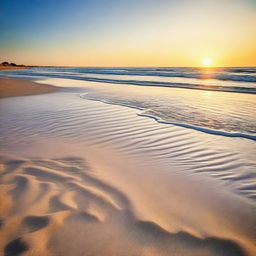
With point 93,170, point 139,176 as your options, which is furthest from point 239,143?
point 93,170

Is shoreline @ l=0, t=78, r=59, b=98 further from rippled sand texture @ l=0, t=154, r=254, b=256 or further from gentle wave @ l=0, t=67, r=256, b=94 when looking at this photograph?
rippled sand texture @ l=0, t=154, r=254, b=256

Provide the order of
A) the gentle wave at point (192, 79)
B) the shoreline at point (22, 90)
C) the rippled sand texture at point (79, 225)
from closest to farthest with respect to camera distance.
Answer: the rippled sand texture at point (79, 225) < the shoreline at point (22, 90) < the gentle wave at point (192, 79)

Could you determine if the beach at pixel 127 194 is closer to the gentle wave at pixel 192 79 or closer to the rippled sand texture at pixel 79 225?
the rippled sand texture at pixel 79 225

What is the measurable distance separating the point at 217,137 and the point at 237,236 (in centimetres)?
269

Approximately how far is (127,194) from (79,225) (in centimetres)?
65

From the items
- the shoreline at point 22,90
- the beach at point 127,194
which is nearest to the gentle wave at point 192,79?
the shoreline at point 22,90

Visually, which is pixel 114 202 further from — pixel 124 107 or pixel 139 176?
pixel 124 107

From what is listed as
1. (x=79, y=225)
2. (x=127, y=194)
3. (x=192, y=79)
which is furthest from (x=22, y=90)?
(x=192, y=79)

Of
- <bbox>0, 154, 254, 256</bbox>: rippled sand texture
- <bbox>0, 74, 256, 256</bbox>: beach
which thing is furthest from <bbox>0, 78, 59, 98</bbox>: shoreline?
<bbox>0, 154, 254, 256</bbox>: rippled sand texture

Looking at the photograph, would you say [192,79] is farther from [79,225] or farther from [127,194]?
[79,225]

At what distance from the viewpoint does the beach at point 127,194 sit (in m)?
1.55

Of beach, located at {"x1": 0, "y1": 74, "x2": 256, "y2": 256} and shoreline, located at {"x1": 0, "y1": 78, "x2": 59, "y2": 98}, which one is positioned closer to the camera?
beach, located at {"x1": 0, "y1": 74, "x2": 256, "y2": 256}

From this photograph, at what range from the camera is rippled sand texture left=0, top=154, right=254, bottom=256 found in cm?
149

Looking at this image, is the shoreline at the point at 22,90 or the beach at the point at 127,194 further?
the shoreline at the point at 22,90
